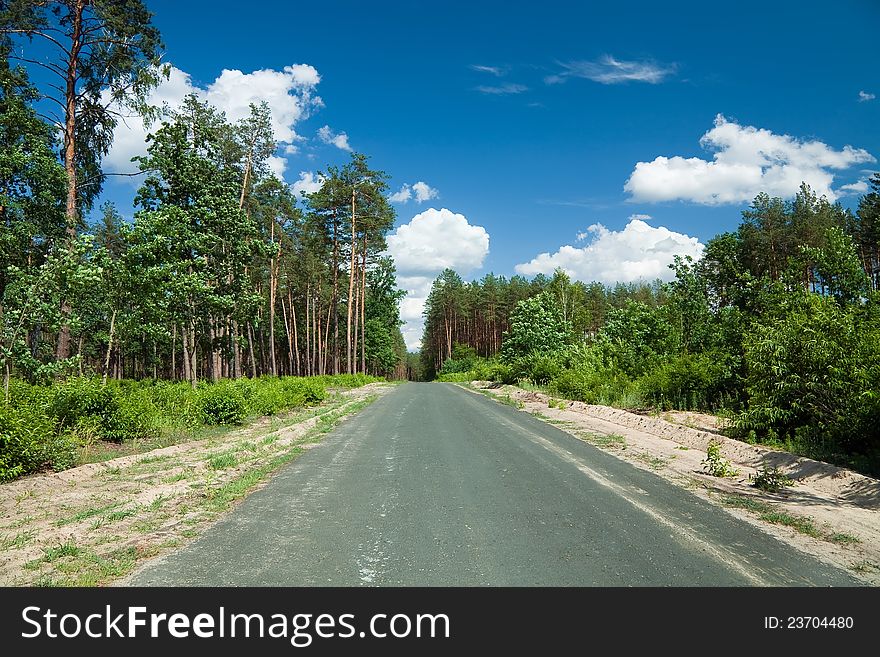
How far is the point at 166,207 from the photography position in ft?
59.6

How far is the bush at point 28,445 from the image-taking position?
7.41 meters

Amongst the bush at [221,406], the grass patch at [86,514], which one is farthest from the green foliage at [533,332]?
the grass patch at [86,514]

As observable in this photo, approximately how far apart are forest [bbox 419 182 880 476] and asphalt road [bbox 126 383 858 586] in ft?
14.6

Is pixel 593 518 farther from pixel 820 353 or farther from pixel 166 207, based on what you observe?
pixel 166 207

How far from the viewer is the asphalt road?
13.6 feet

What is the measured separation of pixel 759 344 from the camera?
1070cm

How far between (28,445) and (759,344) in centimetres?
1387

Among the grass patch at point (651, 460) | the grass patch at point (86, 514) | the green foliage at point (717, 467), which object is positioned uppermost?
the grass patch at point (86, 514)

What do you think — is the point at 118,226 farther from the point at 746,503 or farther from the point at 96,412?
the point at 746,503

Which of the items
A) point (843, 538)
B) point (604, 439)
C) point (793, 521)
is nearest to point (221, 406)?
point (604, 439)

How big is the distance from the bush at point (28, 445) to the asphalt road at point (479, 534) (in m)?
3.82

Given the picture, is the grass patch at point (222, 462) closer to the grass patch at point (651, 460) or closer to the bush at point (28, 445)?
the bush at point (28, 445)
